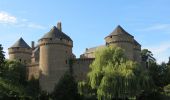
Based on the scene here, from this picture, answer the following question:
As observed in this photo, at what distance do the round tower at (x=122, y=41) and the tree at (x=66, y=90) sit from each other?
8.29 metres

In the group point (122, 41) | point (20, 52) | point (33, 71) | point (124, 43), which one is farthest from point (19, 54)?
point (124, 43)

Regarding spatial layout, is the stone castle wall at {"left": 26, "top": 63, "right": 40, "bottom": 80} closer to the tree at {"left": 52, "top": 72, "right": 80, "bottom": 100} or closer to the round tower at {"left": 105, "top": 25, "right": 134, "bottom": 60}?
the tree at {"left": 52, "top": 72, "right": 80, "bottom": 100}

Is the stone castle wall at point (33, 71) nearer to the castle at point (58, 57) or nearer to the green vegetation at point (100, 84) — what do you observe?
the castle at point (58, 57)

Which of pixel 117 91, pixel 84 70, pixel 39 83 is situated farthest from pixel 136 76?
pixel 39 83

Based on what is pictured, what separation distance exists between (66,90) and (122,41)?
10425 millimetres

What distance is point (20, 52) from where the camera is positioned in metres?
62.1

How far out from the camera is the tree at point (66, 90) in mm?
47344

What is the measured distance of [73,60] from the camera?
51.2 m

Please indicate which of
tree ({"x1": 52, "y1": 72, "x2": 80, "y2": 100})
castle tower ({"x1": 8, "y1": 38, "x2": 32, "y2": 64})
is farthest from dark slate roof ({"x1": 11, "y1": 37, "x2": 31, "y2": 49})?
tree ({"x1": 52, "y1": 72, "x2": 80, "y2": 100})

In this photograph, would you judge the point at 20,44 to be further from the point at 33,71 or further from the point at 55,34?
the point at 55,34

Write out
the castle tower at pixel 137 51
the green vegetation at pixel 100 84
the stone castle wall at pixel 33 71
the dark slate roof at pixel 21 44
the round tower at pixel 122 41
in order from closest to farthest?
the green vegetation at pixel 100 84, the round tower at pixel 122 41, the stone castle wall at pixel 33 71, the castle tower at pixel 137 51, the dark slate roof at pixel 21 44

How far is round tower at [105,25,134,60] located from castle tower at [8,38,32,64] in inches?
591

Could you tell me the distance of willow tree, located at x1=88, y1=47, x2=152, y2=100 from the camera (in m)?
42.6

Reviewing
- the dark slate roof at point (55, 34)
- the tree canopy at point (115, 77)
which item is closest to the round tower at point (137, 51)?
the dark slate roof at point (55, 34)
